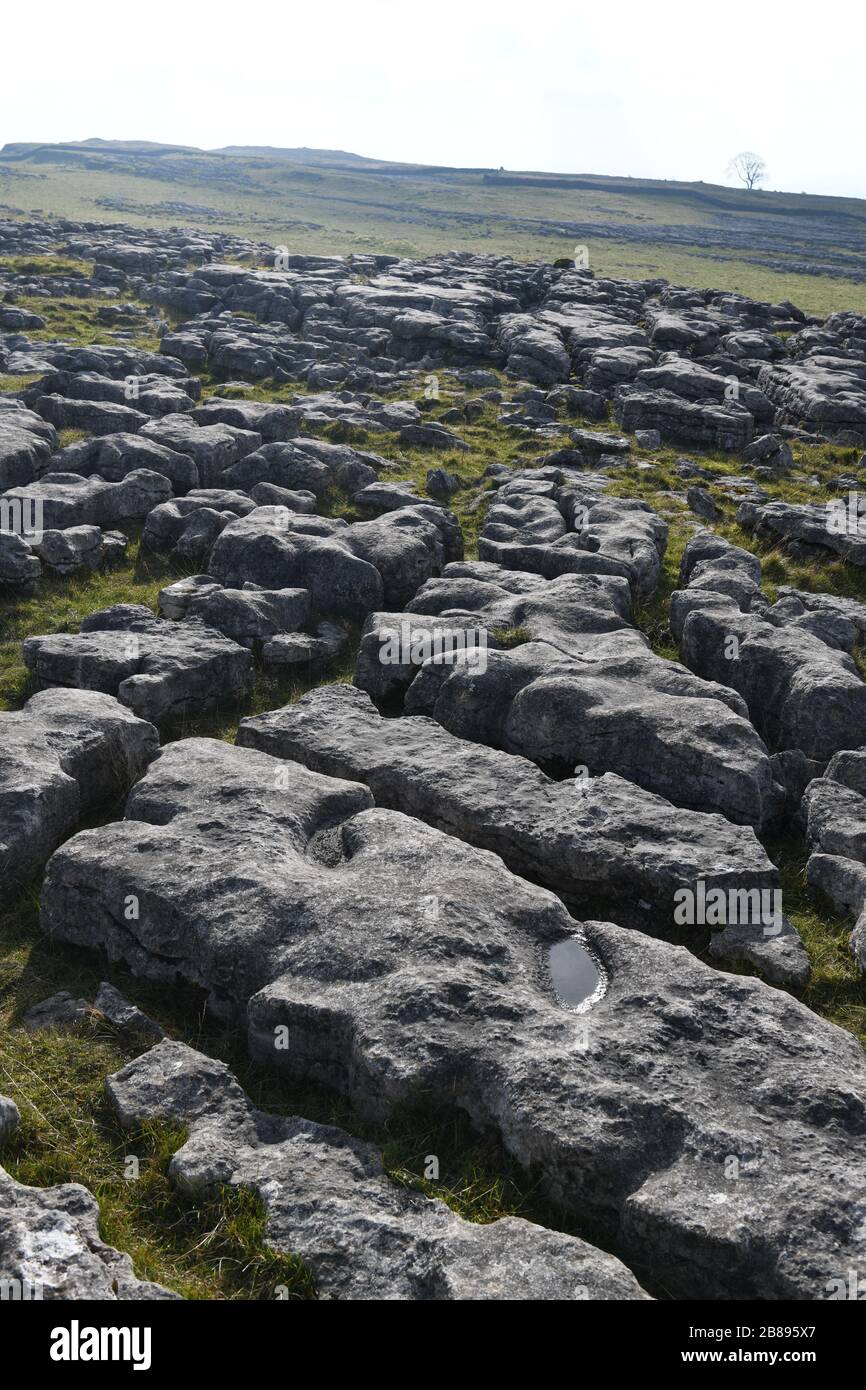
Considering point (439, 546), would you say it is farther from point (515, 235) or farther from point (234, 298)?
point (515, 235)

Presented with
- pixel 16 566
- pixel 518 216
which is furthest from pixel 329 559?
pixel 518 216

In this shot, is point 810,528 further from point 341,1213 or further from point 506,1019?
point 341,1213

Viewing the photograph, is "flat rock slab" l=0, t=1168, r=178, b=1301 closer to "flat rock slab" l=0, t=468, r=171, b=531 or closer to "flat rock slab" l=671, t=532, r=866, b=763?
"flat rock slab" l=671, t=532, r=866, b=763

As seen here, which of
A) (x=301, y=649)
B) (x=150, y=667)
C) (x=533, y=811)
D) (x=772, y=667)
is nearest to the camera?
(x=533, y=811)

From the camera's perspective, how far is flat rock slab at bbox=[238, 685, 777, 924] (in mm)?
11211

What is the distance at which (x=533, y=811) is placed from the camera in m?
12.0

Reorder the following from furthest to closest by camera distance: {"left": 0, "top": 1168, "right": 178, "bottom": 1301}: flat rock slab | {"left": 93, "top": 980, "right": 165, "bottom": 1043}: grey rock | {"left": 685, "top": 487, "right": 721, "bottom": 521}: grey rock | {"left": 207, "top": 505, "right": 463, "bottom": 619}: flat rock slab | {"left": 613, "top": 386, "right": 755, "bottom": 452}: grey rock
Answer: {"left": 613, "top": 386, "right": 755, "bottom": 452}: grey rock, {"left": 685, "top": 487, "right": 721, "bottom": 521}: grey rock, {"left": 207, "top": 505, "right": 463, "bottom": 619}: flat rock slab, {"left": 93, "top": 980, "right": 165, "bottom": 1043}: grey rock, {"left": 0, "top": 1168, "right": 178, "bottom": 1301}: flat rock slab

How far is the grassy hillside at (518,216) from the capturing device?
8612 centimetres

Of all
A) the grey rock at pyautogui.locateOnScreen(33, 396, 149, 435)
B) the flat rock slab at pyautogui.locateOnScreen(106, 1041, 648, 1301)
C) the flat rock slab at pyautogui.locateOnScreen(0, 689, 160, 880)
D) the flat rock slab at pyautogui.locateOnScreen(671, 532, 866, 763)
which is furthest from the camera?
the grey rock at pyautogui.locateOnScreen(33, 396, 149, 435)

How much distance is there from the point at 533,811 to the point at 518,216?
448ft

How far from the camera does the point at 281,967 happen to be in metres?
9.51

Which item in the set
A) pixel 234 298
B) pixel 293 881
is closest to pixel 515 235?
pixel 234 298

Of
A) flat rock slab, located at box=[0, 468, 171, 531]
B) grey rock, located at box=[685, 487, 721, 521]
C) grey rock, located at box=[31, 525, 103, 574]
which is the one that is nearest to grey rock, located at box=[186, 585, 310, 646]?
grey rock, located at box=[31, 525, 103, 574]

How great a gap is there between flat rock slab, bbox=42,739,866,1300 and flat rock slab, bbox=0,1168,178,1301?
7.00 ft
